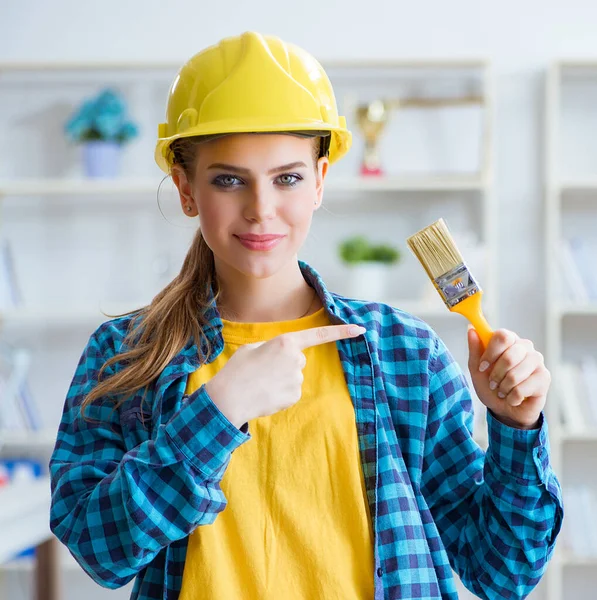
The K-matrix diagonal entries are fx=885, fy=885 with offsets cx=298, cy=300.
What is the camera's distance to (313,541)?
1013mm

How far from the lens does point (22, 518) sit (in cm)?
245

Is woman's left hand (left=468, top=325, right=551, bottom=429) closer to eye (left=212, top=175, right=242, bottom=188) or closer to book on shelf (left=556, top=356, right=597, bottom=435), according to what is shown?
eye (left=212, top=175, right=242, bottom=188)

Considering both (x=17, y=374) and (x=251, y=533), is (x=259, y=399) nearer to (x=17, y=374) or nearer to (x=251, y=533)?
(x=251, y=533)

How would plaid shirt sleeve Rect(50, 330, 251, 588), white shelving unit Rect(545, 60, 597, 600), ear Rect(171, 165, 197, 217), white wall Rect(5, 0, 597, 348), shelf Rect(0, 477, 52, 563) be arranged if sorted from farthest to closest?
white wall Rect(5, 0, 597, 348) < white shelving unit Rect(545, 60, 597, 600) < shelf Rect(0, 477, 52, 563) < ear Rect(171, 165, 197, 217) < plaid shirt sleeve Rect(50, 330, 251, 588)

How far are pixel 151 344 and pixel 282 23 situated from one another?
2763 millimetres

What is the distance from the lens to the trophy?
346 centimetres

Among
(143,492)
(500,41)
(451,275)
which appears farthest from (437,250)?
(500,41)

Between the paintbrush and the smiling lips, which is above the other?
the smiling lips

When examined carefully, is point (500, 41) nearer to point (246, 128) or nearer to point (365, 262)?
point (365, 262)

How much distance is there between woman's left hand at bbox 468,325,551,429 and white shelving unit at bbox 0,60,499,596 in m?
2.41

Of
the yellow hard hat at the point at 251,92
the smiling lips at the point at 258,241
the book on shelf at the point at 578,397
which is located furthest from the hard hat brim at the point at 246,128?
the book on shelf at the point at 578,397

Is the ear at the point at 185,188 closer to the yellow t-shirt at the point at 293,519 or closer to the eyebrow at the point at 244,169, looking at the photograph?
the eyebrow at the point at 244,169

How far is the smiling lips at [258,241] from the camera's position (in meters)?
1.04

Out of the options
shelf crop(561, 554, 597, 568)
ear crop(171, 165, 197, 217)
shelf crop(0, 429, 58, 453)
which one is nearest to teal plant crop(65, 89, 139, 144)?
shelf crop(0, 429, 58, 453)
